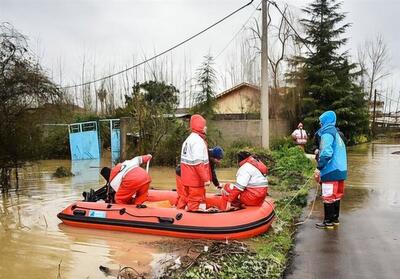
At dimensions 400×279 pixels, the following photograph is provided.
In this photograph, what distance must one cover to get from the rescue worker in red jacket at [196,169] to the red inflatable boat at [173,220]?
343mm

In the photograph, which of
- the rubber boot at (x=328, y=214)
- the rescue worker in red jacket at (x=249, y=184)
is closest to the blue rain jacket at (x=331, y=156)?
Answer: the rubber boot at (x=328, y=214)

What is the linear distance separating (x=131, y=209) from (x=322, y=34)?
21.0m

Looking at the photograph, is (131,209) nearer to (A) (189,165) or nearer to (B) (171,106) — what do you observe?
(A) (189,165)

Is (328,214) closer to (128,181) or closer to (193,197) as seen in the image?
(193,197)

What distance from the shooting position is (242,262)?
507 centimetres

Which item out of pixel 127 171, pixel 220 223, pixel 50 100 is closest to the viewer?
pixel 220 223

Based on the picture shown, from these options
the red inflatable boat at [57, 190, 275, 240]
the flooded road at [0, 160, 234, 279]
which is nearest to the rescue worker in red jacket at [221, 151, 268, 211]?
the red inflatable boat at [57, 190, 275, 240]

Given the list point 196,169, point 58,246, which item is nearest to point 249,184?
point 196,169

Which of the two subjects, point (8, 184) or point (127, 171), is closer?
point (127, 171)

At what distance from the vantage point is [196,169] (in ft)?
23.0

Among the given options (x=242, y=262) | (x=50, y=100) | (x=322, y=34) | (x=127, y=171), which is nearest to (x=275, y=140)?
(x=322, y=34)

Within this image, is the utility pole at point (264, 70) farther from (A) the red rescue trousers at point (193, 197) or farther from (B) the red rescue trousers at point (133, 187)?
(A) the red rescue trousers at point (193, 197)

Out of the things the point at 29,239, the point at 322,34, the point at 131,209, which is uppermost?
the point at 322,34

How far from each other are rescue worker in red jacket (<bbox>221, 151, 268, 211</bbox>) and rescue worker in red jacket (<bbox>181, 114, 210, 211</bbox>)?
18.4 inches
